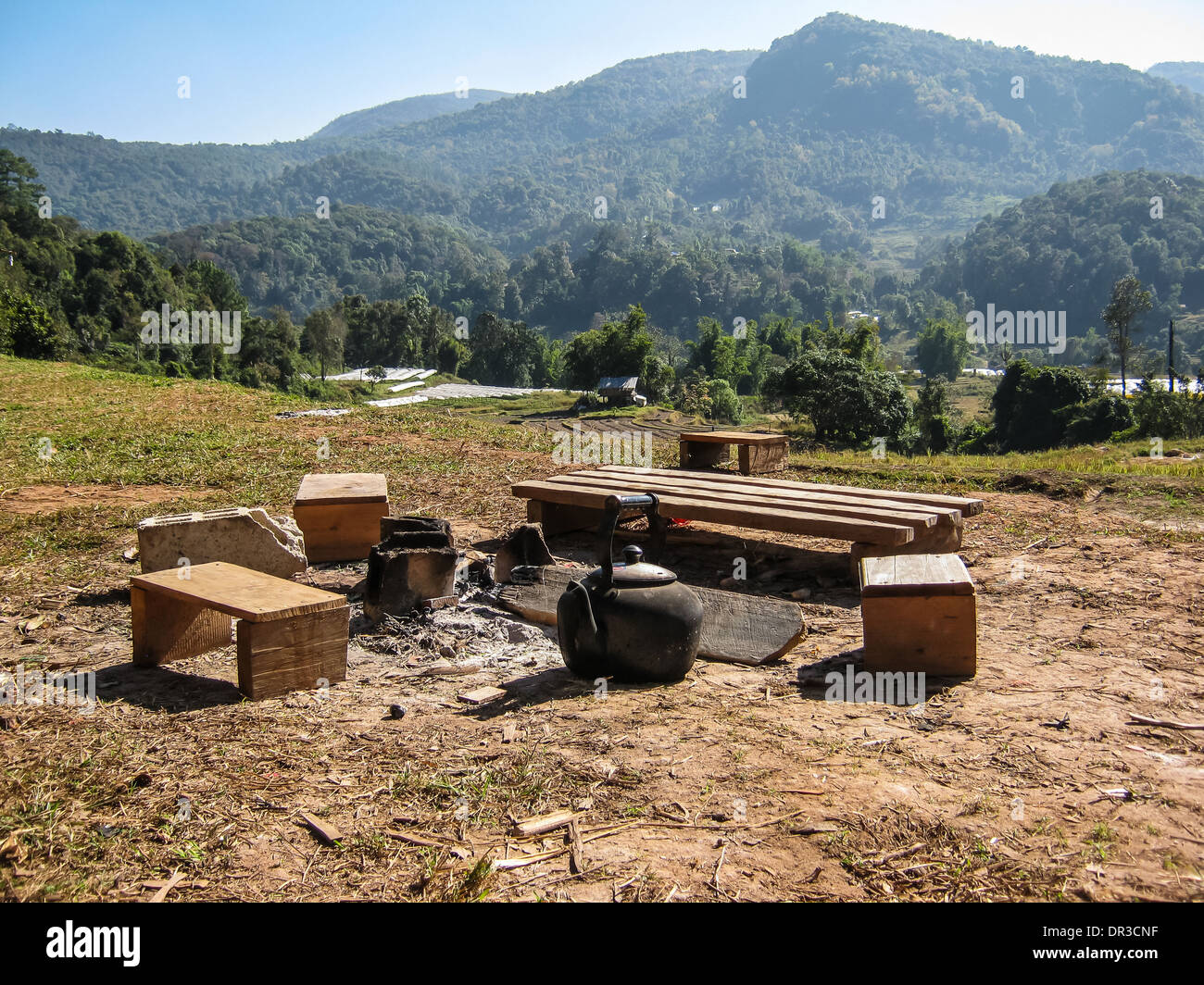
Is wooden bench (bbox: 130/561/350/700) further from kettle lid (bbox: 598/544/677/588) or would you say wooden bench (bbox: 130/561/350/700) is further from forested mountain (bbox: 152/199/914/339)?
forested mountain (bbox: 152/199/914/339)

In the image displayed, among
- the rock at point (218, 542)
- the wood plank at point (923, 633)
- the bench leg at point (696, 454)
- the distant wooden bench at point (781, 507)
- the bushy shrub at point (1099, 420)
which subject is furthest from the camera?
the bushy shrub at point (1099, 420)

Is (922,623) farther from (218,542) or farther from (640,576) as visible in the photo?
(218,542)

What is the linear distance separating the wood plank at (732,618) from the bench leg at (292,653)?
145 centimetres

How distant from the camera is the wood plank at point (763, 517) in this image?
17.9ft

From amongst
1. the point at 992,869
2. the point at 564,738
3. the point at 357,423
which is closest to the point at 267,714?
the point at 564,738

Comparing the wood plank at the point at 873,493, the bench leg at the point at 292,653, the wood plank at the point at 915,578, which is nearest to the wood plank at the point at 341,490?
the wood plank at the point at 873,493

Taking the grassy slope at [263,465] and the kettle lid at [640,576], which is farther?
the grassy slope at [263,465]

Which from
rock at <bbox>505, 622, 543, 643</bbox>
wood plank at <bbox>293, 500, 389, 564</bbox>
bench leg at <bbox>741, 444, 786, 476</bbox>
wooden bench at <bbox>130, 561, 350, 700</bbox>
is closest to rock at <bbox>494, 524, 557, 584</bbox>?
rock at <bbox>505, 622, 543, 643</bbox>

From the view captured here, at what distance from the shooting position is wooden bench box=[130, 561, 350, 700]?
152 inches

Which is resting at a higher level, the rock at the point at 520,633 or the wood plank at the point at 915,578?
the wood plank at the point at 915,578

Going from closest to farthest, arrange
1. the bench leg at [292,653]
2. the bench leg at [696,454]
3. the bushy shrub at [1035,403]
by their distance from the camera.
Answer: the bench leg at [292,653], the bench leg at [696,454], the bushy shrub at [1035,403]

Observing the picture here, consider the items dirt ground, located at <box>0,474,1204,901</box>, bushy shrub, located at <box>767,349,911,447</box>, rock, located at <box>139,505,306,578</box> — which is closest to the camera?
dirt ground, located at <box>0,474,1204,901</box>

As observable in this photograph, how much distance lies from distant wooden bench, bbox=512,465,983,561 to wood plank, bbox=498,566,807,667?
2.28ft

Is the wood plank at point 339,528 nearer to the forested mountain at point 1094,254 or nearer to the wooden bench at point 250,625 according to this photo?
the wooden bench at point 250,625
